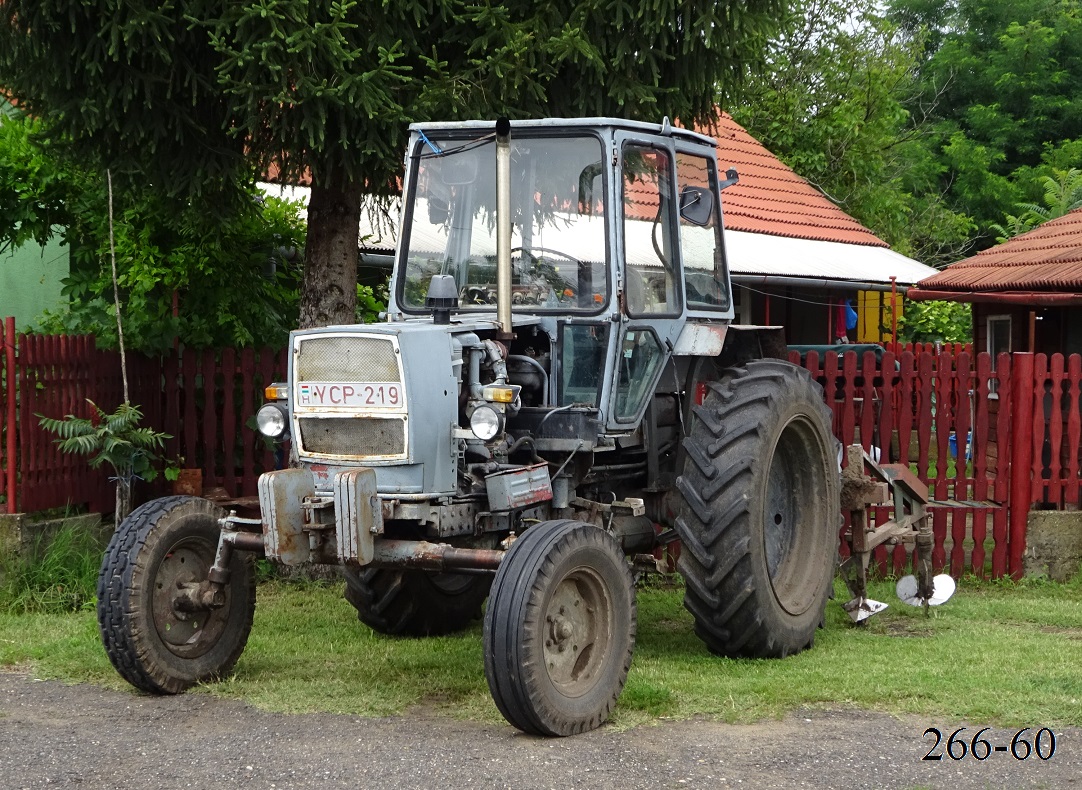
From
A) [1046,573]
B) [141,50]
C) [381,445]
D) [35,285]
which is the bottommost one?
[1046,573]

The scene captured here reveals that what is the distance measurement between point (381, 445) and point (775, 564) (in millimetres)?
2614

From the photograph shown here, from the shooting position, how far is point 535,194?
23.0 ft

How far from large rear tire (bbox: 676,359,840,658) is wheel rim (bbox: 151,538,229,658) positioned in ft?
7.64

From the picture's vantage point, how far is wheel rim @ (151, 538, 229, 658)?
652 cm

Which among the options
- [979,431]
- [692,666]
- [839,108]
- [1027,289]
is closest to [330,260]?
[692,666]

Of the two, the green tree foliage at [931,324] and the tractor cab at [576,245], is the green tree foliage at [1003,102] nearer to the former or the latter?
the green tree foliage at [931,324]

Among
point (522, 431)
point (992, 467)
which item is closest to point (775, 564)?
point (522, 431)

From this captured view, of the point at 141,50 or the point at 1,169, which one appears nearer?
the point at 141,50

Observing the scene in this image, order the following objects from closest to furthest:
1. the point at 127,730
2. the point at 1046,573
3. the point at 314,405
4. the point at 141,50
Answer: the point at 127,730 → the point at 314,405 → the point at 141,50 → the point at 1046,573

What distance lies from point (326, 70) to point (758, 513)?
3.75m

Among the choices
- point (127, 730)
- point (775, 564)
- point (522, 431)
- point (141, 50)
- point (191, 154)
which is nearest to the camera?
point (127, 730)

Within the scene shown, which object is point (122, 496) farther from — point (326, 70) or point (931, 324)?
point (931, 324)

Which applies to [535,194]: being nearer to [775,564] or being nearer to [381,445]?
[381,445]

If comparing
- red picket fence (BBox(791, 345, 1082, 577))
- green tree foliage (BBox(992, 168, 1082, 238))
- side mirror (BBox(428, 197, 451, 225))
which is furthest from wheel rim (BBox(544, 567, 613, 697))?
green tree foliage (BBox(992, 168, 1082, 238))
